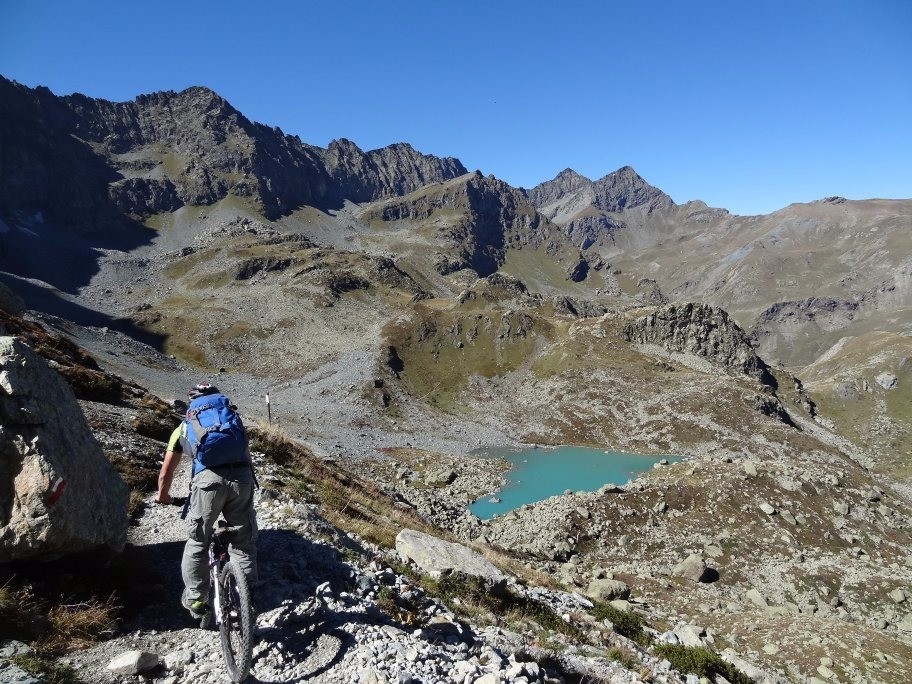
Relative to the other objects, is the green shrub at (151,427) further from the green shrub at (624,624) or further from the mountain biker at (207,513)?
the green shrub at (624,624)

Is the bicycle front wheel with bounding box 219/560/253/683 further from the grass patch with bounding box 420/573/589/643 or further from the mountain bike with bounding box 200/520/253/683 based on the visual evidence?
the grass patch with bounding box 420/573/589/643

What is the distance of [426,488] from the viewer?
211ft

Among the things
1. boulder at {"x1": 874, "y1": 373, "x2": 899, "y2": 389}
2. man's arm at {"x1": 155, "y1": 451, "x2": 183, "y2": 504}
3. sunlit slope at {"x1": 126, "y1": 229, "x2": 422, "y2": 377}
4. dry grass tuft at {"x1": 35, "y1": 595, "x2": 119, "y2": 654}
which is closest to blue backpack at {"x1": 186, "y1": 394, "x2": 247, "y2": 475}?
man's arm at {"x1": 155, "y1": 451, "x2": 183, "y2": 504}

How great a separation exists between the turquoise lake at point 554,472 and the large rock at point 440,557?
46.5 m

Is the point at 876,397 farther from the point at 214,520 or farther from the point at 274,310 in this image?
the point at 214,520

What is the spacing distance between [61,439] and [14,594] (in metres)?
2.38

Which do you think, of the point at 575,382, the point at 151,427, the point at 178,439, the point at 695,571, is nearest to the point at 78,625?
the point at 178,439

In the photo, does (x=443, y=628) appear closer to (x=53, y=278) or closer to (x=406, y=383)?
(x=406, y=383)

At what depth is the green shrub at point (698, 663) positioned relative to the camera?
43.3 ft

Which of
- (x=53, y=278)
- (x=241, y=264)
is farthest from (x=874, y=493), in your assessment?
(x=53, y=278)

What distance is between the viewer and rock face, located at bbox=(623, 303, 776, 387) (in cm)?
13950

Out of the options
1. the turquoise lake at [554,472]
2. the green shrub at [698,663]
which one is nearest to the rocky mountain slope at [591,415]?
the green shrub at [698,663]

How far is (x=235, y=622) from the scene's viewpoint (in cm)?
773

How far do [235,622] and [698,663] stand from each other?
42.0ft
